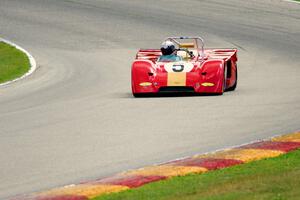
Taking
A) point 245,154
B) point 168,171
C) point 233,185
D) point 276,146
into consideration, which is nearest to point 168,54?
point 276,146

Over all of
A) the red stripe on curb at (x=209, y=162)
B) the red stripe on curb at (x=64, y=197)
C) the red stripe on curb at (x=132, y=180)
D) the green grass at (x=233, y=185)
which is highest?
the green grass at (x=233, y=185)

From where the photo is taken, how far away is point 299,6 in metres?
35.3

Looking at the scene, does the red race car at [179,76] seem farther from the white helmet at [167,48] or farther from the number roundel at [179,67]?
the white helmet at [167,48]

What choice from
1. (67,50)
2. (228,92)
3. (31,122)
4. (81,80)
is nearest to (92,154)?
(31,122)

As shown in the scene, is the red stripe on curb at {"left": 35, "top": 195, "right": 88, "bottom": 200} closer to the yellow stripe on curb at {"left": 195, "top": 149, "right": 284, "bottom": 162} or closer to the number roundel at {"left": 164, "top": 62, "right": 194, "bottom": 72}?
the yellow stripe on curb at {"left": 195, "top": 149, "right": 284, "bottom": 162}

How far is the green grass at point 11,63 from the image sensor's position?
82.3ft

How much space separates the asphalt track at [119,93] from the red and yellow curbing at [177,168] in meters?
0.45

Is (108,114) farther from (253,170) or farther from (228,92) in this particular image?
(253,170)

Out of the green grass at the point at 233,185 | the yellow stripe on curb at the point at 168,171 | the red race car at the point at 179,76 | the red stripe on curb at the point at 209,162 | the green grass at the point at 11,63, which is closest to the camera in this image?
the green grass at the point at 233,185

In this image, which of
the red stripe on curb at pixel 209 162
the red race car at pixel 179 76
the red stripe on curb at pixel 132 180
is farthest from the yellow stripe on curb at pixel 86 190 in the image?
the red race car at pixel 179 76

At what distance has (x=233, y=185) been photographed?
37.7ft

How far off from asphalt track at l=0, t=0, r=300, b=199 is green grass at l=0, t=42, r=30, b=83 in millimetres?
419

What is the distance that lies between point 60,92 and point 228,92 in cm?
318

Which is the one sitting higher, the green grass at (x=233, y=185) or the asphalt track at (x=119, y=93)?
the green grass at (x=233, y=185)
